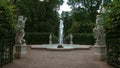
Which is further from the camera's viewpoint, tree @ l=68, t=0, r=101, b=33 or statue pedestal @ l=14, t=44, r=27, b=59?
tree @ l=68, t=0, r=101, b=33

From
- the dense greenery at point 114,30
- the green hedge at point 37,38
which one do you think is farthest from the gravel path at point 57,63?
the green hedge at point 37,38

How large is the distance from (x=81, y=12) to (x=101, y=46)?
2277 cm

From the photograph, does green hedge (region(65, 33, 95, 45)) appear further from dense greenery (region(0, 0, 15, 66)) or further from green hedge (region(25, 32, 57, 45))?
dense greenery (region(0, 0, 15, 66))

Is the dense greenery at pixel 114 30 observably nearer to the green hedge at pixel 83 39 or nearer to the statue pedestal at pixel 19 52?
the statue pedestal at pixel 19 52

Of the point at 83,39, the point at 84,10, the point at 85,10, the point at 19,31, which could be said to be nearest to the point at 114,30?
the point at 19,31

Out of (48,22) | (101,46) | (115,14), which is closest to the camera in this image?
(115,14)

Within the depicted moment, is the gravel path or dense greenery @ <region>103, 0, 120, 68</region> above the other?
Result: dense greenery @ <region>103, 0, 120, 68</region>

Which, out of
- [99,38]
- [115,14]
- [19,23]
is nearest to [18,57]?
[19,23]

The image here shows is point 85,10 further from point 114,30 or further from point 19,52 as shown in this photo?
point 114,30

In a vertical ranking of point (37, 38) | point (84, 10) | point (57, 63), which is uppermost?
point (84, 10)

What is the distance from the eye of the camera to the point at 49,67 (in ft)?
24.9

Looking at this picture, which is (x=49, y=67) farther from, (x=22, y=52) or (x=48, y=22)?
(x=48, y=22)

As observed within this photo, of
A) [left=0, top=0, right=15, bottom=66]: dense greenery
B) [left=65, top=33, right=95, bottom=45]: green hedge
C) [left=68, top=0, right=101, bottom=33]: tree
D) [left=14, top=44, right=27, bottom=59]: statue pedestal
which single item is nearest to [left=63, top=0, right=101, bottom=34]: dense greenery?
[left=68, top=0, right=101, bottom=33]: tree

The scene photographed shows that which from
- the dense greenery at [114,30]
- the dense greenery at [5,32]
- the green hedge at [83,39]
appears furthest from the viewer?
the green hedge at [83,39]
